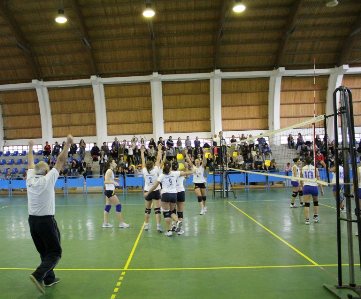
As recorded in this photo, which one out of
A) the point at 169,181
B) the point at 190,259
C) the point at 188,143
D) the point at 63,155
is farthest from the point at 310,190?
the point at 188,143

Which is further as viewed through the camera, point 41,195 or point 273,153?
point 273,153

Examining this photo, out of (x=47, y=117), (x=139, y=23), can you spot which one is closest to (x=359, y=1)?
(x=139, y=23)

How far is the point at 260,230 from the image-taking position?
1012 centimetres

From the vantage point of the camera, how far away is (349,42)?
25.2 metres

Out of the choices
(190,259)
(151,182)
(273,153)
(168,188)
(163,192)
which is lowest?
(190,259)

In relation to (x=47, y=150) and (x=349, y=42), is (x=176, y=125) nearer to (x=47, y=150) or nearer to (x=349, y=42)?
(x=47, y=150)

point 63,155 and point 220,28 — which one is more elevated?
point 220,28

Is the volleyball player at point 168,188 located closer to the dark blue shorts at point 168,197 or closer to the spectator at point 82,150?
the dark blue shorts at point 168,197

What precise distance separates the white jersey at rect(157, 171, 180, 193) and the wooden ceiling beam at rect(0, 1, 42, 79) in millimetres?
18686

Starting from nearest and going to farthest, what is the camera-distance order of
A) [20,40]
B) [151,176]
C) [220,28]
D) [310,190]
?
[151,176], [310,190], [220,28], [20,40]

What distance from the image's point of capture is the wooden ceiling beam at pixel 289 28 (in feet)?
73.1

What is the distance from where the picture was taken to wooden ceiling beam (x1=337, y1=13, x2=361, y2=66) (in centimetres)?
2400

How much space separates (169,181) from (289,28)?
60.7 ft

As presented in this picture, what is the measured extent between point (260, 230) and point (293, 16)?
57.8ft
